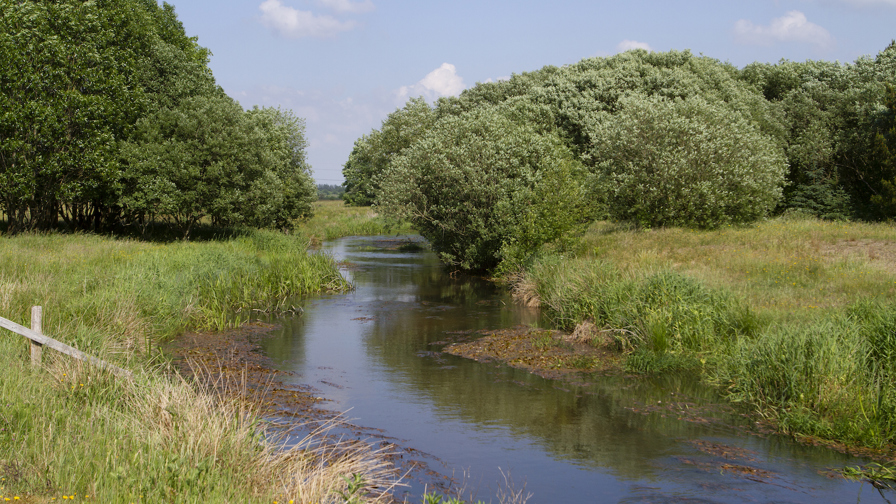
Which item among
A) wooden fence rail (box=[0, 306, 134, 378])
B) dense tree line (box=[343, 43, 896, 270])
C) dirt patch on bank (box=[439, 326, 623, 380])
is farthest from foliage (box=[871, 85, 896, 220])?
wooden fence rail (box=[0, 306, 134, 378])

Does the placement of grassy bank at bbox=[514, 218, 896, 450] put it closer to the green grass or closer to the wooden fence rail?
the wooden fence rail

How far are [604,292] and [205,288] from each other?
12391mm

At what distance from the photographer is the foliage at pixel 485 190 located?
28.2 metres

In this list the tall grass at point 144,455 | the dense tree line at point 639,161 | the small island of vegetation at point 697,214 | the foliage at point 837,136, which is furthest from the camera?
the foliage at point 837,136

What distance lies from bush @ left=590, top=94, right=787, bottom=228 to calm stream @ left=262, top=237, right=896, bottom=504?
14.1 meters

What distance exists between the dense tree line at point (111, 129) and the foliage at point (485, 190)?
8489mm

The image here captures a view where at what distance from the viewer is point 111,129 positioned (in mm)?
31031

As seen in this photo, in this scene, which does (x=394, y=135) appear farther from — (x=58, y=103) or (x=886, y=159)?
(x=886, y=159)

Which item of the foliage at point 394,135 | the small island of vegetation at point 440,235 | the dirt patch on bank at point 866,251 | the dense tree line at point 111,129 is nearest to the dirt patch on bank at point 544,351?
the small island of vegetation at point 440,235

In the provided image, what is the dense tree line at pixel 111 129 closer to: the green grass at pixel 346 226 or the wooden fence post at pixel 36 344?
the green grass at pixel 346 226

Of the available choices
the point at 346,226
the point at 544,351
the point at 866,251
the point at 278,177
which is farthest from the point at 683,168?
the point at 346,226

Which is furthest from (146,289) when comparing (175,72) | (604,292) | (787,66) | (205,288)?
(787,66)

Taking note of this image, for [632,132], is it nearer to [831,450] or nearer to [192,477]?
[831,450]

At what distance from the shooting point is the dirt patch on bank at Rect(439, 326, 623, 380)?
1598cm
